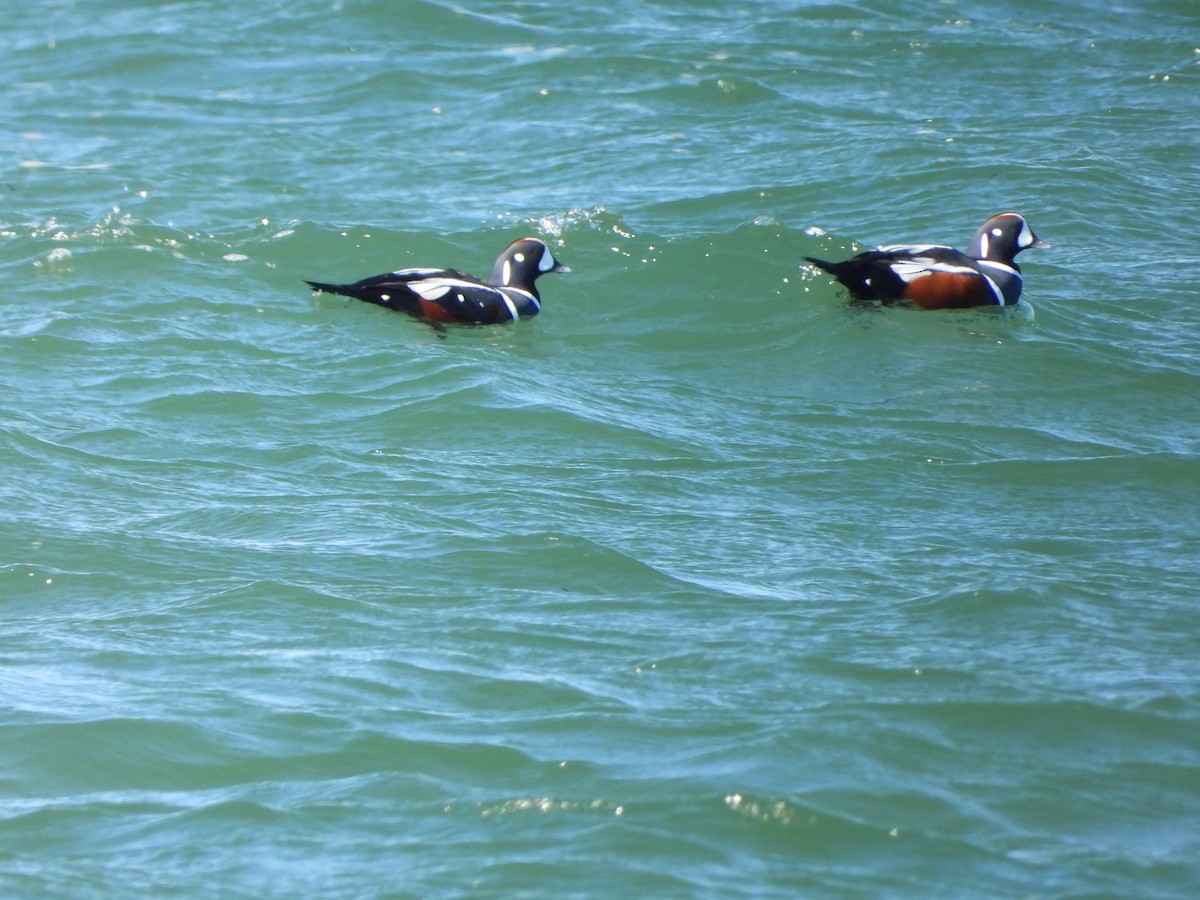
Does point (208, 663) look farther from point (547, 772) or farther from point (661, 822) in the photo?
point (661, 822)

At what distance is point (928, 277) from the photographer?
28.5 ft

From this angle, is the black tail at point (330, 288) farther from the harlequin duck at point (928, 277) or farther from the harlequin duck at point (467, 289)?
the harlequin duck at point (928, 277)

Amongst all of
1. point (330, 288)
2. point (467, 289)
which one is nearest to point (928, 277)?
point (467, 289)

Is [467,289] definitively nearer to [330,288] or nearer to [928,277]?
[330,288]

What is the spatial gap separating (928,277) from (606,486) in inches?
125

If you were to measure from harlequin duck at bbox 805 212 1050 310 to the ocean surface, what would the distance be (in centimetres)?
13

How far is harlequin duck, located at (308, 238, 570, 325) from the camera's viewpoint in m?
8.34

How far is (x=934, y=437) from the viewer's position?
6.82m

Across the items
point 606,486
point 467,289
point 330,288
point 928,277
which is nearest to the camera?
point 606,486

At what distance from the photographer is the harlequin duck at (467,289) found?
834 centimetres

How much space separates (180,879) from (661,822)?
112cm

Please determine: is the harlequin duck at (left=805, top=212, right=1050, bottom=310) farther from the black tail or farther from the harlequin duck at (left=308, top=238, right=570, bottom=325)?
the black tail

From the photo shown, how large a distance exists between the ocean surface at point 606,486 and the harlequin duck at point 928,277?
0.43 feet

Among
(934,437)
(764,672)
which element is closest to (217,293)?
(934,437)
